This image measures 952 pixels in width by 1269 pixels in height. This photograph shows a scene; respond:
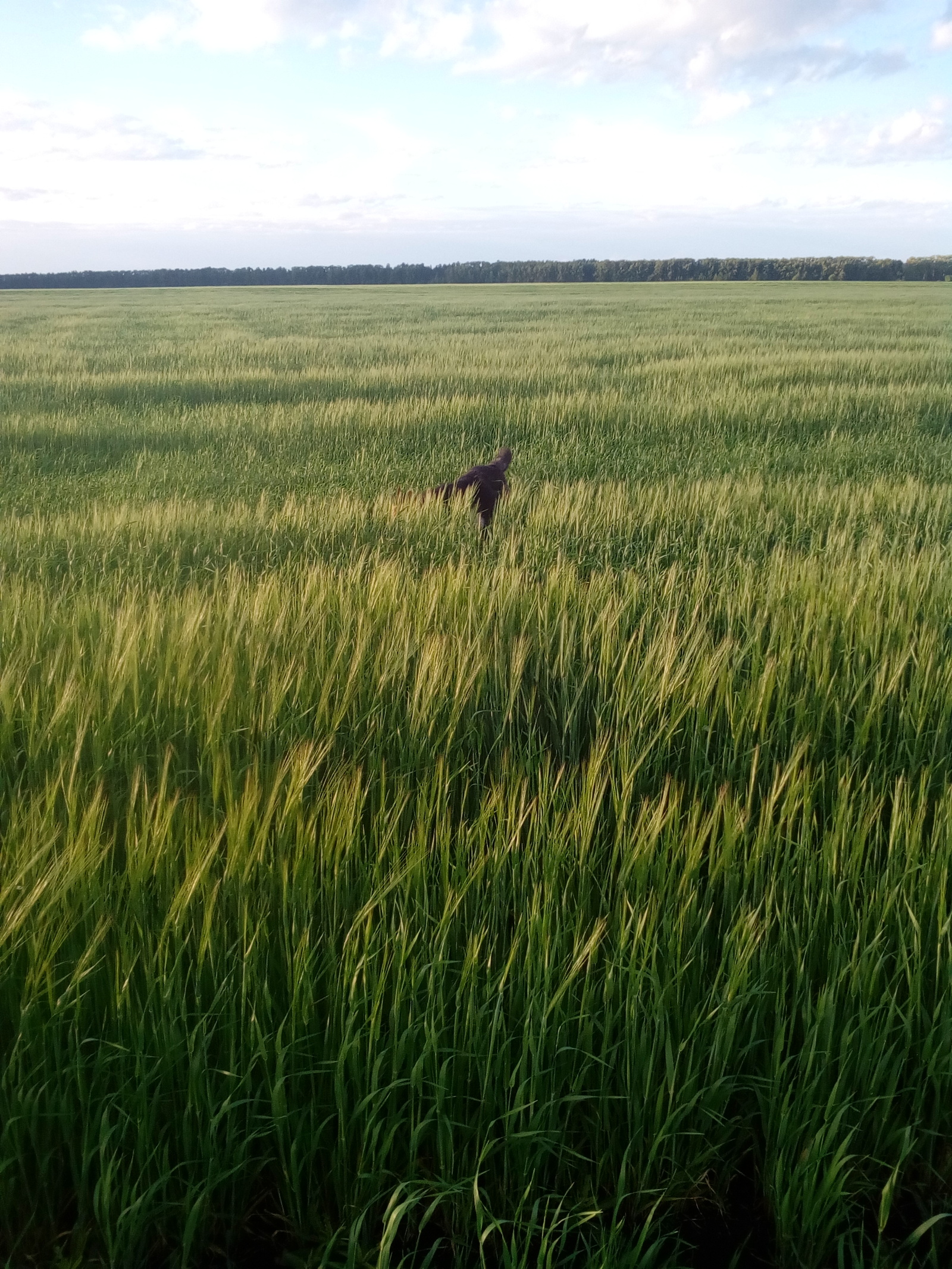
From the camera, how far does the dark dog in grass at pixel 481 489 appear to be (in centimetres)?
396

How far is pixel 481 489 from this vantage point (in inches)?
160

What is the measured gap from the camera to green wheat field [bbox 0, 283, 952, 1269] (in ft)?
3.26

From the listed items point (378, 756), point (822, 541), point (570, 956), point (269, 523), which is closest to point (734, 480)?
point (822, 541)

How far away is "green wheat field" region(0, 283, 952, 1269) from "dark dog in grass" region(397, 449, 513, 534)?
2.23 ft

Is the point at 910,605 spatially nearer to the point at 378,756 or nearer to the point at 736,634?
the point at 736,634

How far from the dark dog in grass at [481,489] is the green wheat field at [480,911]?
26.8 inches

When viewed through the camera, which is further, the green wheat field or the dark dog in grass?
the dark dog in grass

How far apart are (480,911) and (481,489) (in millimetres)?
3031

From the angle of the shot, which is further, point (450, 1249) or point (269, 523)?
point (269, 523)

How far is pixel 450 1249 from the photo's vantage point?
103cm

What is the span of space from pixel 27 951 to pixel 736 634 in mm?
1824

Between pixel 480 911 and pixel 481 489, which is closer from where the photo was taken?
pixel 480 911

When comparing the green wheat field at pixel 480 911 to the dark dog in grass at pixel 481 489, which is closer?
the green wheat field at pixel 480 911

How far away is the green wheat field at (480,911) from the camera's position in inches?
39.2
